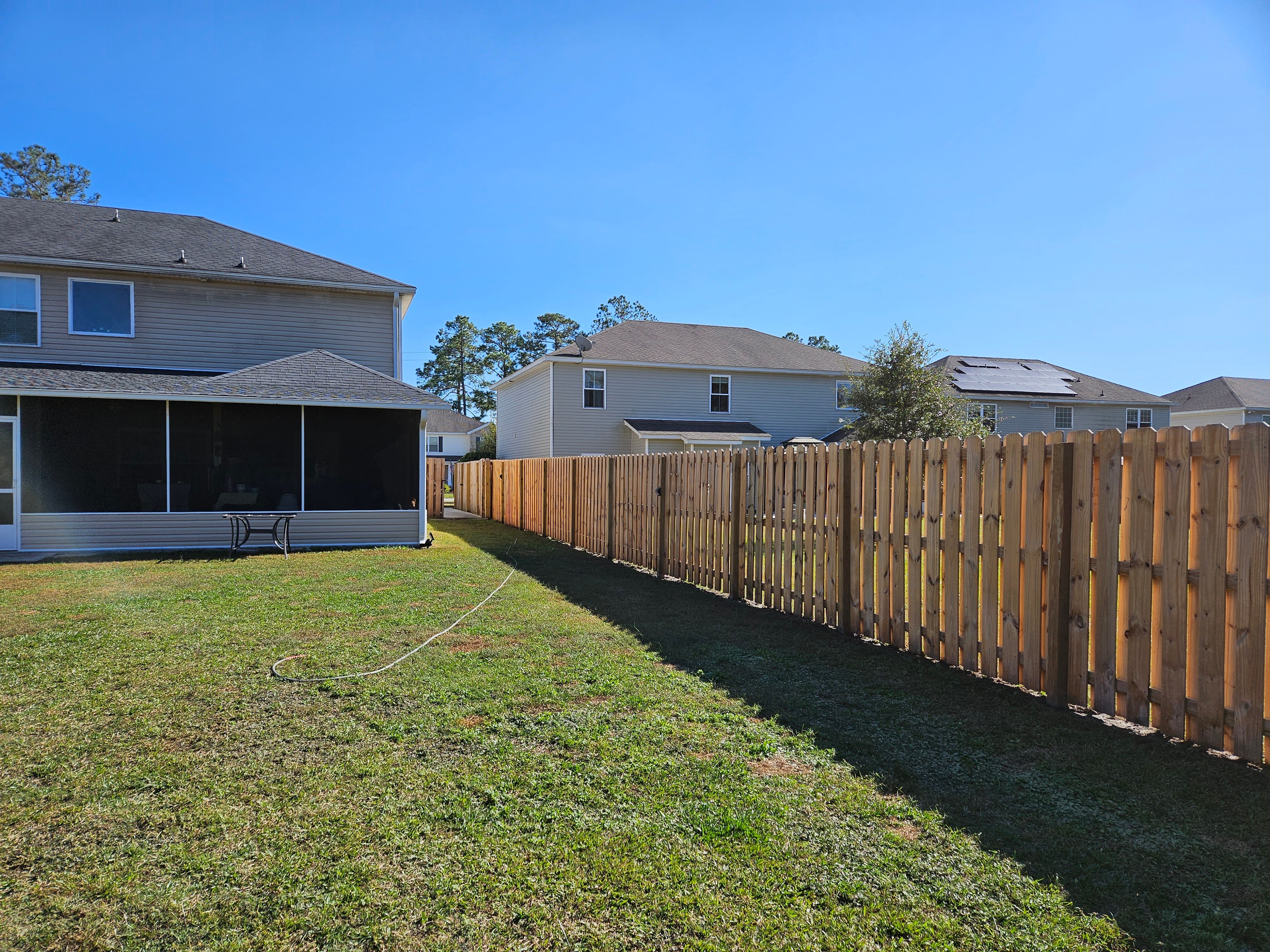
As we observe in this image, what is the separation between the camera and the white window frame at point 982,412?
92.3ft

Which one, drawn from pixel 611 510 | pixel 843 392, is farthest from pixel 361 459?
pixel 843 392

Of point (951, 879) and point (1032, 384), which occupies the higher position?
point (1032, 384)

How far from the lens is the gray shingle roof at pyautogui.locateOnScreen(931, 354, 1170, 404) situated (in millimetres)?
30000

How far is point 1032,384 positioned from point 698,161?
21082mm

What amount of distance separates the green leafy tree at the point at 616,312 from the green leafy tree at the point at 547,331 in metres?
3.02

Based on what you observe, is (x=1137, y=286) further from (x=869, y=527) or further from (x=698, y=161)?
(x=869, y=527)

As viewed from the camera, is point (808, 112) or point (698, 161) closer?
point (808, 112)

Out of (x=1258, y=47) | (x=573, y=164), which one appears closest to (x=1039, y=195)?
(x=1258, y=47)

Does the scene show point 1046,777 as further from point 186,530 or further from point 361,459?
point 186,530

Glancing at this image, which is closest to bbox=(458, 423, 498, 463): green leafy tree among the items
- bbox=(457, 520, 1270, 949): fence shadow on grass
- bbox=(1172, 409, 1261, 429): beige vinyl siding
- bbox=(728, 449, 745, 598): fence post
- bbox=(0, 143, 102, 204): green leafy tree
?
bbox=(0, 143, 102, 204): green leafy tree

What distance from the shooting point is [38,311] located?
1455 cm

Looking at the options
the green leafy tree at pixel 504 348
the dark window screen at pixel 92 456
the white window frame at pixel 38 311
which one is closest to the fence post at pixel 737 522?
the dark window screen at pixel 92 456

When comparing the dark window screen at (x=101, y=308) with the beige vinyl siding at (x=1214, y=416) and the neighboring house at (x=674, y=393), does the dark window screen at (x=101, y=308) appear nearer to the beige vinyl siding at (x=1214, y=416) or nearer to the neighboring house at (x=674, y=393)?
the neighboring house at (x=674, y=393)

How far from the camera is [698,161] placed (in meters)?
17.1
